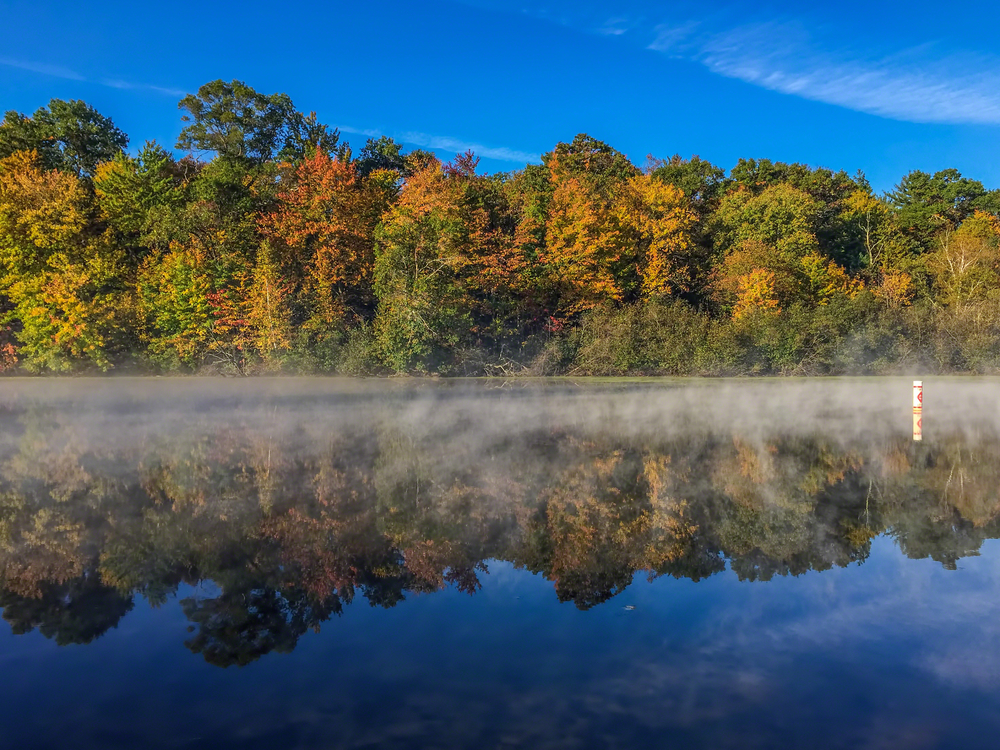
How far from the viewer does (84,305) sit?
116ft

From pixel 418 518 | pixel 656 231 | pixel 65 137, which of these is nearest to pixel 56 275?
pixel 65 137

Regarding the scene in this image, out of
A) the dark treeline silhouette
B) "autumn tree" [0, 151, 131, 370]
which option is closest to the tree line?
"autumn tree" [0, 151, 131, 370]

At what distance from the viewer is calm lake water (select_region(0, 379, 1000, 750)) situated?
4.00 m

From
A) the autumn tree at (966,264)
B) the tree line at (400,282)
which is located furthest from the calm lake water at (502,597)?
the autumn tree at (966,264)

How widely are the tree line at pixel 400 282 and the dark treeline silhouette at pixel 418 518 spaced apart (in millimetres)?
21610

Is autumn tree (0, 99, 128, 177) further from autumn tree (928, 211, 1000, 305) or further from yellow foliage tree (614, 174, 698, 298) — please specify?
autumn tree (928, 211, 1000, 305)

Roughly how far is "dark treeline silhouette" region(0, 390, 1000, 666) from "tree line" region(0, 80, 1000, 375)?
21.6 m

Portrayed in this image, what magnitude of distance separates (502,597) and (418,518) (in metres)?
2.38

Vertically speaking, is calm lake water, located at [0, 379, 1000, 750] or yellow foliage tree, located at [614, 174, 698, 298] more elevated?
yellow foliage tree, located at [614, 174, 698, 298]

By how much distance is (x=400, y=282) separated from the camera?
3331cm

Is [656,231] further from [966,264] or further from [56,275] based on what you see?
[56,275]

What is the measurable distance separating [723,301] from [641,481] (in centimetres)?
3520

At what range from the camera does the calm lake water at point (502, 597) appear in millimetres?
3998

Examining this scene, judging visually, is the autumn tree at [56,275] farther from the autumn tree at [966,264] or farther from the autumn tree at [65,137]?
the autumn tree at [966,264]
